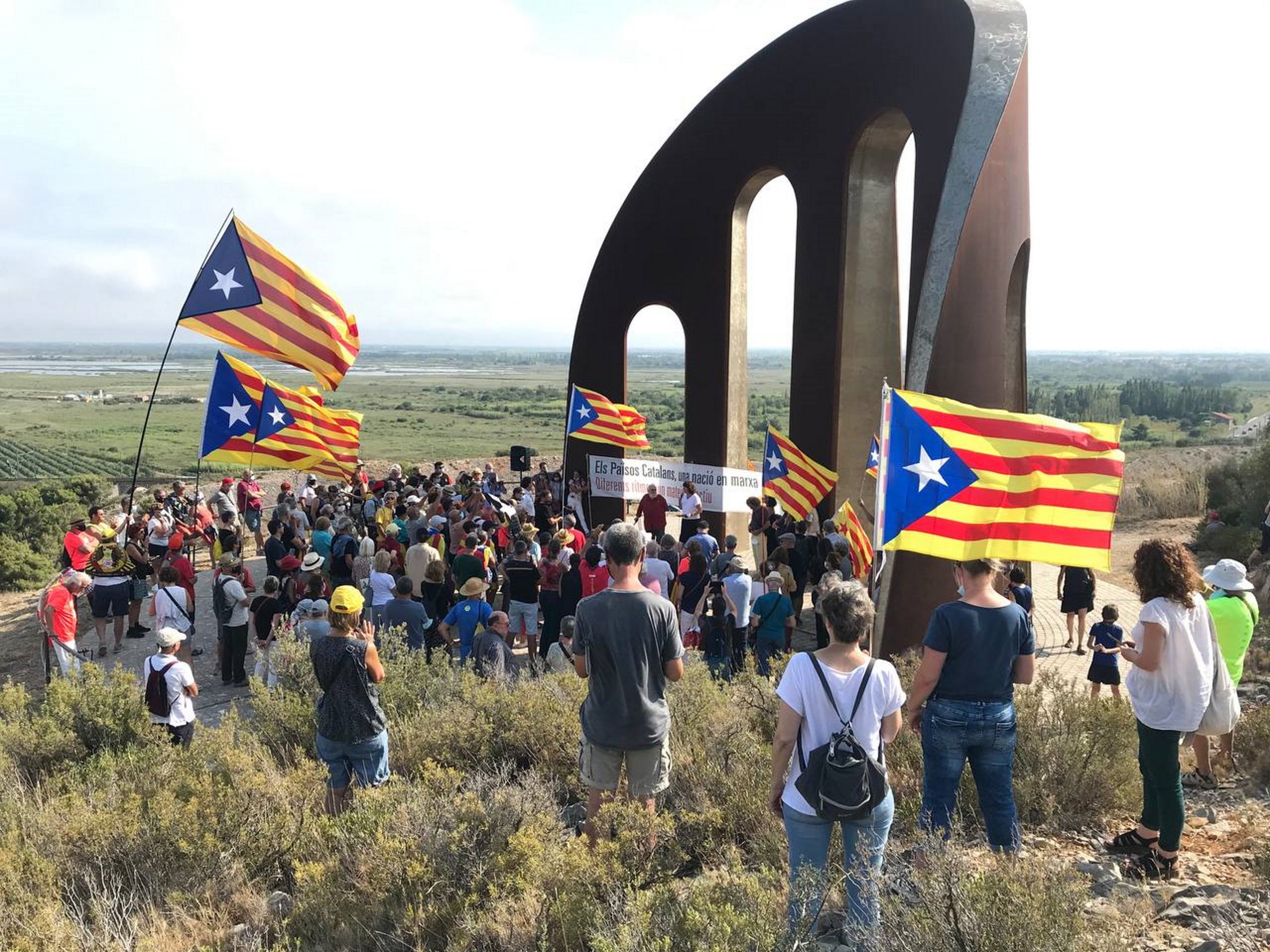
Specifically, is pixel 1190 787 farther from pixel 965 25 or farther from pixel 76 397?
pixel 76 397

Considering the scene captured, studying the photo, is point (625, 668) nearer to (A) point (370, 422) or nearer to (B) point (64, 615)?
(B) point (64, 615)

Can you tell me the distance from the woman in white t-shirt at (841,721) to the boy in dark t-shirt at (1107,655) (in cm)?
468

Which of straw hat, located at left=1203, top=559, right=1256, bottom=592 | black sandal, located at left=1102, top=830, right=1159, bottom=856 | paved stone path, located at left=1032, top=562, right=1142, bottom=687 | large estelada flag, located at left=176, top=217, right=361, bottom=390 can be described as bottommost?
paved stone path, located at left=1032, top=562, right=1142, bottom=687

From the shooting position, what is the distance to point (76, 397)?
12619 cm

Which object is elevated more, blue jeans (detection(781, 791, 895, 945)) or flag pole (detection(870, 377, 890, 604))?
flag pole (detection(870, 377, 890, 604))

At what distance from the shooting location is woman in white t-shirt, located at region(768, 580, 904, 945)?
12.1 ft

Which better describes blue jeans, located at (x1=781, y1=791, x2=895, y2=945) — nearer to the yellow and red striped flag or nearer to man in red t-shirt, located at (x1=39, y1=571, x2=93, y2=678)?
the yellow and red striped flag

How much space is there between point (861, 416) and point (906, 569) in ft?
12.7

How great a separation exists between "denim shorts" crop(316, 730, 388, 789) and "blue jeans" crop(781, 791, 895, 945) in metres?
2.53

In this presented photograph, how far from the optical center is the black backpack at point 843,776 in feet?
11.8

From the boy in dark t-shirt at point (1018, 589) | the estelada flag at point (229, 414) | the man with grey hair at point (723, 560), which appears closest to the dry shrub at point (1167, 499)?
the boy in dark t-shirt at point (1018, 589)

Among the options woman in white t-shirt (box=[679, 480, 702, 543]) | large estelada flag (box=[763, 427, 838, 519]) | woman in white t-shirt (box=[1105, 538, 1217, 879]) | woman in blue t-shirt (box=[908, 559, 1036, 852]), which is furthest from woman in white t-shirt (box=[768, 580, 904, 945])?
woman in white t-shirt (box=[679, 480, 702, 543])

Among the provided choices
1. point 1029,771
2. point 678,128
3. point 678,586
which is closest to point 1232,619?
point 1029,771

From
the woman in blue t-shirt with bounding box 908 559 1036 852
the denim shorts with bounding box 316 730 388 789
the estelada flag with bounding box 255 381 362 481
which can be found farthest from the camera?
the estelada flag with bounding box 255 381 362 481
